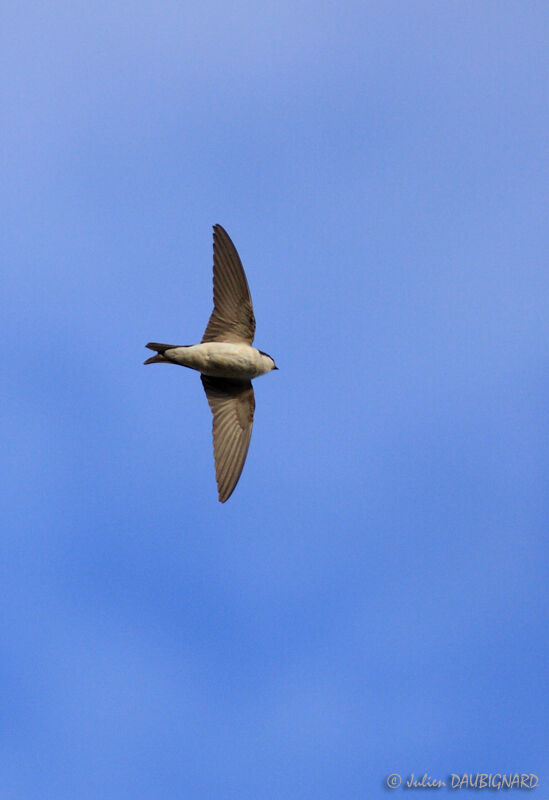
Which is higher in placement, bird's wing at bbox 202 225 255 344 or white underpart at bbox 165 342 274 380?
bird's wing at bbox 202 225 255 344

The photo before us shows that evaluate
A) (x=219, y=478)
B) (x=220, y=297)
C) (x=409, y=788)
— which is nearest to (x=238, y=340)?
(x=220, y=297)

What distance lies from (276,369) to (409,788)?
175 inches

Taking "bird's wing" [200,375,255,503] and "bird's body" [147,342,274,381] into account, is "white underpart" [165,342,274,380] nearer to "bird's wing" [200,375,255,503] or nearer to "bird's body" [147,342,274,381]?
"bird's body" [147,342,274,381]

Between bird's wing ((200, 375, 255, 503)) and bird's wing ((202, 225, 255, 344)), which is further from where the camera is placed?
bird's wing ((200, 375, 255, 503))

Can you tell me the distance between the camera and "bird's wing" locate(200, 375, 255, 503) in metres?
9.54

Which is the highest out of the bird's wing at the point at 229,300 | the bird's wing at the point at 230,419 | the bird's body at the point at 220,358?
the bird's wing at the point at 229,300

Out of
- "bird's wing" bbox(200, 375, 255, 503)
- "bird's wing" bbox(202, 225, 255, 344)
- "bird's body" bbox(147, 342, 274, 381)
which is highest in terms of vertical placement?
"bird's wing" bbox(202, 225, 255, 344)

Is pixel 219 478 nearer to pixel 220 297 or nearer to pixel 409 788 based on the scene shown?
pixel 220 297

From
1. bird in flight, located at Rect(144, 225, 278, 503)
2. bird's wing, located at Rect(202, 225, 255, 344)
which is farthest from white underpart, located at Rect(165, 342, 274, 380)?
bird's wing, located at Rect(202, 225, 255, 344)

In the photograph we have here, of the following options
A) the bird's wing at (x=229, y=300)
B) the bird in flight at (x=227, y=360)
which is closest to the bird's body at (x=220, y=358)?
the bird in flight at (x=227, y=360)

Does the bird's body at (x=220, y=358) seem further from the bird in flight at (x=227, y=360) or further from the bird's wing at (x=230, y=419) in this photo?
the bird's wing at (x=230, y=419)

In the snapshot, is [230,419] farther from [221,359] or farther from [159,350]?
[159,350]

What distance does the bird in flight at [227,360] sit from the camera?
9227 millimetres

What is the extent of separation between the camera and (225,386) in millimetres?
9758
